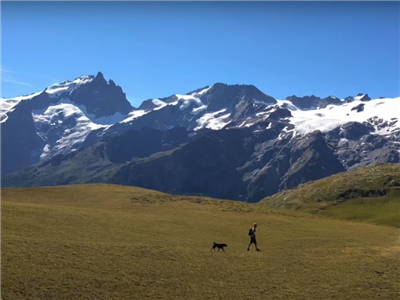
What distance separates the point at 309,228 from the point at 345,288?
38.3 metres

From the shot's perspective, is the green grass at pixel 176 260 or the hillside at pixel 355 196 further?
the hillside at pixel 355 196

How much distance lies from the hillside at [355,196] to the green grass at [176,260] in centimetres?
6883

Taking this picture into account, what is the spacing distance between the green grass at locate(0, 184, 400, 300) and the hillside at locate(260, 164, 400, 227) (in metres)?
68.8

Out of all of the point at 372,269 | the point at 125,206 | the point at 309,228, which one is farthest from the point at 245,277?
the point at 125,206

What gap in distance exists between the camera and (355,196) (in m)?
160

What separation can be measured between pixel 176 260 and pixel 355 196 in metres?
133

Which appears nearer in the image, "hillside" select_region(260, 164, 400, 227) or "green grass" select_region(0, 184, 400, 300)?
"green grass" select_region(0, 184, 400, 300)

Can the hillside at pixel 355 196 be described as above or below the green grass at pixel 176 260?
above

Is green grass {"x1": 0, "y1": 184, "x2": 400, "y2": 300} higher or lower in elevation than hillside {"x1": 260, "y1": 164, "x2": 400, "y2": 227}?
lower

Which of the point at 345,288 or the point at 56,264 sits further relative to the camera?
the point at 56,264

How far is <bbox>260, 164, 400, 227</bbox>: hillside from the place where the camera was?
136 m

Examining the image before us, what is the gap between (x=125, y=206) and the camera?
308ft

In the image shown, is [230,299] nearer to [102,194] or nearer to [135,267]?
[135,267]

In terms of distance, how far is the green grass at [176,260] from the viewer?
36062 mm
